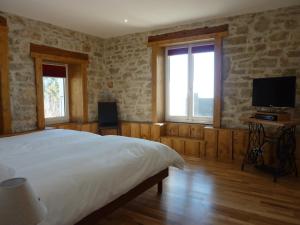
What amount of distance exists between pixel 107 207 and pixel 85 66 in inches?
148

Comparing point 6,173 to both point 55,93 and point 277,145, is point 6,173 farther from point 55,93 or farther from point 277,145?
point 55,93

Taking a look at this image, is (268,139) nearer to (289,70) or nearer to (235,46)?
(289,70)

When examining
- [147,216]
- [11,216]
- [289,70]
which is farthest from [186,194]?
[289,70]

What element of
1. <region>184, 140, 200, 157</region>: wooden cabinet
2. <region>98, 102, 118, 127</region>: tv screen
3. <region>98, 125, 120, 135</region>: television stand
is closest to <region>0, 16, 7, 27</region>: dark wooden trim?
<region>98, 102, 118, 127</region>: tv screen

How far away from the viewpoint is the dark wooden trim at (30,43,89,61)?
4095 mm

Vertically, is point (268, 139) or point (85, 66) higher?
point (85, 66)

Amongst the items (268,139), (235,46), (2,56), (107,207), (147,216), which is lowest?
(147,216)

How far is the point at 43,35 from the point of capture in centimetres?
422

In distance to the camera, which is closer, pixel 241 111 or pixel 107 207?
pixel 107 207

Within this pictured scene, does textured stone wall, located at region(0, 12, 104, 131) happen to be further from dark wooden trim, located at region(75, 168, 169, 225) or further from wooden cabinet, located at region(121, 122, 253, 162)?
dark wooden trim, located at region(75, 168, 169, 225)

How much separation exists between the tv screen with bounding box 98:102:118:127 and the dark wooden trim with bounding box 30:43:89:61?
3.72 ft

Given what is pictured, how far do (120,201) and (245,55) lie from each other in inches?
129

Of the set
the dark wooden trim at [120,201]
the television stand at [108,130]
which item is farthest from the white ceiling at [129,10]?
the dark wooden trim at [120,201]

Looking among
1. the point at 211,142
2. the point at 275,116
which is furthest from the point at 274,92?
the point at 211,142
